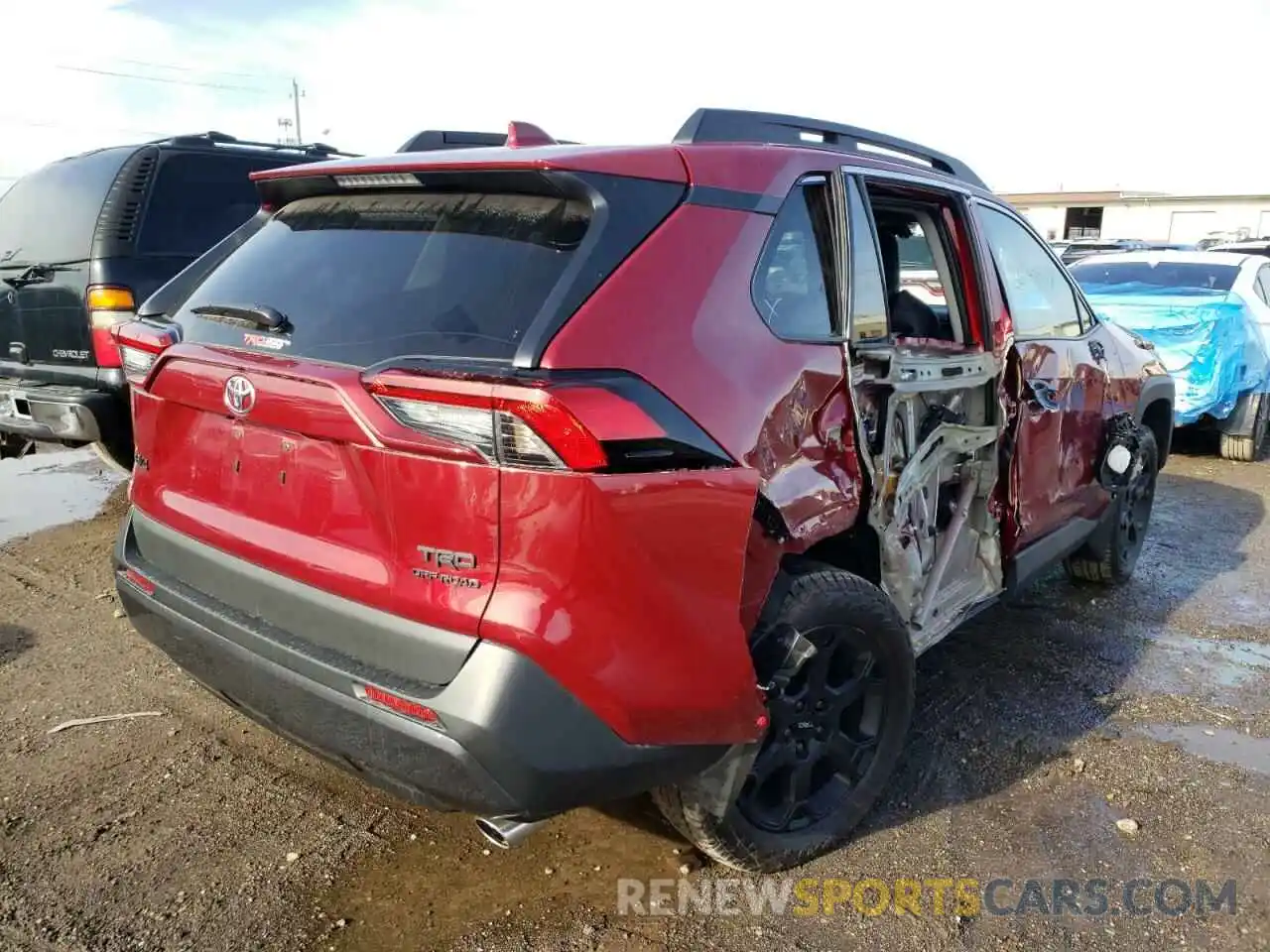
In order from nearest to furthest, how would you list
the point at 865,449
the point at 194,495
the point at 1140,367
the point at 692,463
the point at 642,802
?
the point at 692,463, the point at 194,495, the point at 865,449, the point at 642,802, the point at 1140,367

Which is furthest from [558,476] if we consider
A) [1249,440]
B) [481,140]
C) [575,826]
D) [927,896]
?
[1249,440]

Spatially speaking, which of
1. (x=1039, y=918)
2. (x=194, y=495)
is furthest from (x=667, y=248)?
(x=1039, y=918)

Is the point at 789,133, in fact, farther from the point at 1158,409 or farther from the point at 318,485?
the point at 1158,409

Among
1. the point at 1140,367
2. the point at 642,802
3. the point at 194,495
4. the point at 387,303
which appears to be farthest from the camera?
the point at 1140,367

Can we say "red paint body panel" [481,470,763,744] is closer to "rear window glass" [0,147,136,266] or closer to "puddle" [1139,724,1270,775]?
"puddle" [1139,724,1270,775]

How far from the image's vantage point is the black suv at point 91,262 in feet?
16.0

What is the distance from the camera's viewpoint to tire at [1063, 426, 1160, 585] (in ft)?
15.4

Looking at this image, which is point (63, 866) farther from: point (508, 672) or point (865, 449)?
point (865, 449)

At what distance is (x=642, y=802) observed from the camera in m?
2.90

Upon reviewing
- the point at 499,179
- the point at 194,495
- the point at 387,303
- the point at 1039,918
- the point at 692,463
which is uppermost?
the point at 499,179

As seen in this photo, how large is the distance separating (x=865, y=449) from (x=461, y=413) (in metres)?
1.25

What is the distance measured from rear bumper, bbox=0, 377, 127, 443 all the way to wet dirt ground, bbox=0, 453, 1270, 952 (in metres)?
0.93

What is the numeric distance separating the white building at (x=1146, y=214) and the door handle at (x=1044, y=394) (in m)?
32.9

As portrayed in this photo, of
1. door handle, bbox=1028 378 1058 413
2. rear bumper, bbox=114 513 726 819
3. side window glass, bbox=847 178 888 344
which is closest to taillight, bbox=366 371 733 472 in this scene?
rear bumper, bbox=114 513 726 819
